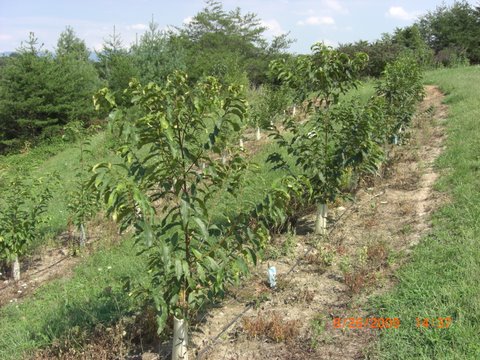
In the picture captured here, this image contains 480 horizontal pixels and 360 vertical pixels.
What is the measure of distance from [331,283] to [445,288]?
43.4 inches

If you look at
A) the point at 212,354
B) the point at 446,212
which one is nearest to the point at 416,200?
the point at 446,212

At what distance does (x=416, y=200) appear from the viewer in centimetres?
573

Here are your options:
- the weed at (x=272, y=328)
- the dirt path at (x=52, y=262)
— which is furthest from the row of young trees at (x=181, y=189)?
the dirt path at (x=52, y=262)

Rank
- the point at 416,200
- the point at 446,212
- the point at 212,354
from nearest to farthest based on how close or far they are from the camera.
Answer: the point at 212,354
the point at 446,212
the point at 416,200

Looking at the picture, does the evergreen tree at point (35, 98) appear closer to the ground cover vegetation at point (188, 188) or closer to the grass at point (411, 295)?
the ground cover vegetation at point (188, 188)

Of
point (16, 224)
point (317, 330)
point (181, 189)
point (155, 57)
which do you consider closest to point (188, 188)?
point (181, 189)

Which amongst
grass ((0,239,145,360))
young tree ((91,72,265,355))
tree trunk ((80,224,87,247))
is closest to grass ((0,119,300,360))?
grass ((0,239,145,360))

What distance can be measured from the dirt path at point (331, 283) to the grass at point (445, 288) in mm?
187

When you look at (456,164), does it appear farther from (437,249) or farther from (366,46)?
(366,46)

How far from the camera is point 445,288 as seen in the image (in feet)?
11.3

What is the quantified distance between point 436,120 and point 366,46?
45.4 feet

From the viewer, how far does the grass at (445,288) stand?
2.93 metres
